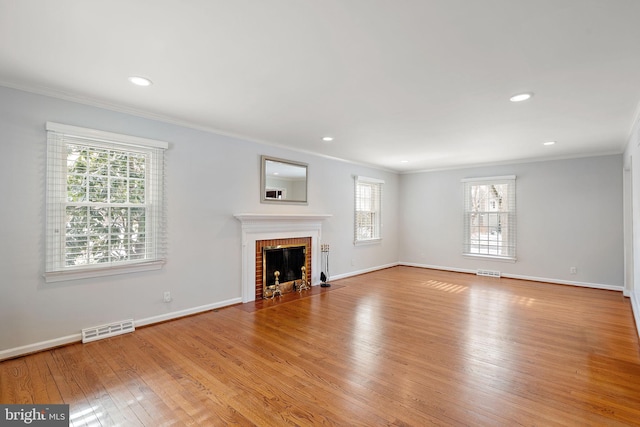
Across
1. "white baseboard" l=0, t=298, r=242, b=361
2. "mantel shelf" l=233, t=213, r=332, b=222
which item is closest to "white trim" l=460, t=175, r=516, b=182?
"mantel shelf" l=233, t=213, r=332, b=222

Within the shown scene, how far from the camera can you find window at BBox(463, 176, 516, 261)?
21.9 feet

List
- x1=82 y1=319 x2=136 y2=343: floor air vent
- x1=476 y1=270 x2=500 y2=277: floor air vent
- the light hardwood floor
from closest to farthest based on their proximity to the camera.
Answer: the light hardwood floor
x1=82 y1=319 x2=136 y2=343: floor air vent
x1=476 y1=270 x2=500 y2=277: floor air vent

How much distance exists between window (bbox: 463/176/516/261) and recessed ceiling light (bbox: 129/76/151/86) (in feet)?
21.8

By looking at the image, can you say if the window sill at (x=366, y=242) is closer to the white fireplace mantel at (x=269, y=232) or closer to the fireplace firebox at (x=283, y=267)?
the white fireplace mantel at (x=269, y=232)

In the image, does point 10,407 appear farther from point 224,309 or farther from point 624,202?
point 624,202

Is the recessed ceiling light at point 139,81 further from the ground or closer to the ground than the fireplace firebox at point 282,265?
further from the ground

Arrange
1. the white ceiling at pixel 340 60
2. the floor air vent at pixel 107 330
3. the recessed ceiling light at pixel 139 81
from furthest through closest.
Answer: the floor air vent at pixel 107 330, the recessed ceiling light at pixel 139 81, the white ceiling at pixel 340 60

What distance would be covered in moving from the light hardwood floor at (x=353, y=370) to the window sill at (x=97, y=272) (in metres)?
0.69

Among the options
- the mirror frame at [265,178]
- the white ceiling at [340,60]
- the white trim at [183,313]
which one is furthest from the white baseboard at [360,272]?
the white ceiling at [340,60]

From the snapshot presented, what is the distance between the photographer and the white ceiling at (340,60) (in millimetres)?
1834

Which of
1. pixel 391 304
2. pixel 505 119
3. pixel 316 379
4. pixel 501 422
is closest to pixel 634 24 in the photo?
pixel 505 119

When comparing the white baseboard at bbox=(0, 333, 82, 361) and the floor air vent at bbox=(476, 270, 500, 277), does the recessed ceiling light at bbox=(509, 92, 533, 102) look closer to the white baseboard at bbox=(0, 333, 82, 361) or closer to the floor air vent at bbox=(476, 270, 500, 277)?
the floor air vent at bbox=(476, 270, 500, 277)

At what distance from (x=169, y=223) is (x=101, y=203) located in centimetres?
77

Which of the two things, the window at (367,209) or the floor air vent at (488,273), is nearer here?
the floor air vent at (488,273)
